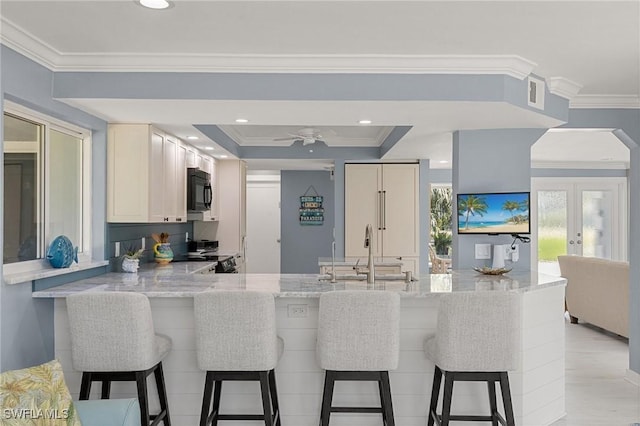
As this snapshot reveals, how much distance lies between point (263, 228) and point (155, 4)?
23.7 ft

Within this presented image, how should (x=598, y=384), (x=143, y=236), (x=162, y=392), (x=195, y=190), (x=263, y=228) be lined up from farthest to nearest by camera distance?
1. (x=263, y=228)
2. (x=195, y=190)
3. (x=143, y=236)
4. (x=598, y=384)
5. (x=162, y=392)

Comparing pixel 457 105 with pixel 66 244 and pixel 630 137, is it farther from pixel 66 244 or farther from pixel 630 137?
pixel 66 244

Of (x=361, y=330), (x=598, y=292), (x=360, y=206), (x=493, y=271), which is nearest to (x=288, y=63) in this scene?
(x=361, y=330)

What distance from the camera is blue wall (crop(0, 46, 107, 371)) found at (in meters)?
2.73

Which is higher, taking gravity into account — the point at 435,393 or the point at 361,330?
the point at 361,330

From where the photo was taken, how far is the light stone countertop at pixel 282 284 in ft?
10.0

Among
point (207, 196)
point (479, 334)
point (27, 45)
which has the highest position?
point (27, 45)

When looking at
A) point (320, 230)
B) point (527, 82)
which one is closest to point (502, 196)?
point (527, 82)

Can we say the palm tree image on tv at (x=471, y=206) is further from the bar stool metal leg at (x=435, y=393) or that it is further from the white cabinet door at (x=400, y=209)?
the white cabinet door at (x=400, y=209)

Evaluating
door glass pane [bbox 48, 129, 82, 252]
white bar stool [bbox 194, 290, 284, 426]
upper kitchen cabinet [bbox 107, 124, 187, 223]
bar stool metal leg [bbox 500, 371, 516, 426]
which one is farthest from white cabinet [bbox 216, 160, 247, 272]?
bar stool metal leg [bbox 500, 371, 516, 426]

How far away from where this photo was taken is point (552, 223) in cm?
960

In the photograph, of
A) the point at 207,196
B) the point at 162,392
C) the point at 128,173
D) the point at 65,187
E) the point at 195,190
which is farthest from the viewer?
the point at 207,196

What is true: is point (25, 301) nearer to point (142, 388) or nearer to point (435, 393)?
point (142, 388)

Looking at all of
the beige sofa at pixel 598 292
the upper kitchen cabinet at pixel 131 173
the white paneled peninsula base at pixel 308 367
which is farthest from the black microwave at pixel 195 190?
the beige sofa at pixel 598 292
